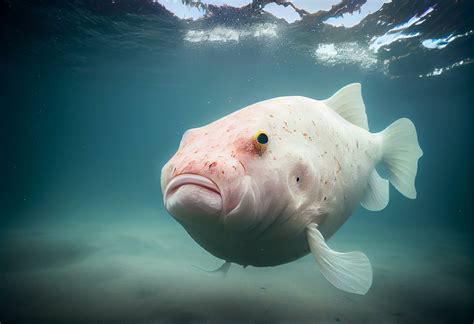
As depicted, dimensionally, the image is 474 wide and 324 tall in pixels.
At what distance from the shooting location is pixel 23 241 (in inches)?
539

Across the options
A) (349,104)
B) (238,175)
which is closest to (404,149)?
(349,104)

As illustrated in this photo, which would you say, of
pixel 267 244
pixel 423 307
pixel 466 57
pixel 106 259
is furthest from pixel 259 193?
pixel 466 57

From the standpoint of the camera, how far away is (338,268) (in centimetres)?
236

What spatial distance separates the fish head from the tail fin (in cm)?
251

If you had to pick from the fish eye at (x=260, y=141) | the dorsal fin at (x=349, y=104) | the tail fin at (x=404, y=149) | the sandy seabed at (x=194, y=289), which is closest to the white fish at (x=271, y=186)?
the fish eye at (x=260, y=141)

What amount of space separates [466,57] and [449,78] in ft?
16.3

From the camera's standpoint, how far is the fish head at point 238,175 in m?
1.84

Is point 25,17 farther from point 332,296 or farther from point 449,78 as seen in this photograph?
point 449,78

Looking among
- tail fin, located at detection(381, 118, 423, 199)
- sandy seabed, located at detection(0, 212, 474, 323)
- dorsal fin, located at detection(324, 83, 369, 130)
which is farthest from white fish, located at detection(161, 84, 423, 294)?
sandy seabed, located at detection(0, 212, 474, 323)

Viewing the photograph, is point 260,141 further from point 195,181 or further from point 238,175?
point 195,181

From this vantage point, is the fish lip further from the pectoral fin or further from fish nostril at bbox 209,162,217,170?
the pectoral fin

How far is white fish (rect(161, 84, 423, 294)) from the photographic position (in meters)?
1.88

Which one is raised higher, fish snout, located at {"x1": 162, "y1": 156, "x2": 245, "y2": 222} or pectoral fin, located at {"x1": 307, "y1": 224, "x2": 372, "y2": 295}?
fish snout, located at {"x1": 162, "y1": 156, "x2": 245, "y2": 222}

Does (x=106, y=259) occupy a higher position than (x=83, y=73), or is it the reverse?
(x=83, y=73)
